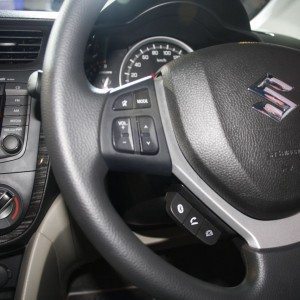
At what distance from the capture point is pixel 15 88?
906mm

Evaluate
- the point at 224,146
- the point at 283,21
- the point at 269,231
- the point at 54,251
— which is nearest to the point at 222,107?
the point at 224,146

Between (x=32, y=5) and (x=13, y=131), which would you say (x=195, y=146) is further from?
(x=32, y=5)

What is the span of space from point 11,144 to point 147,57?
1.22 ft

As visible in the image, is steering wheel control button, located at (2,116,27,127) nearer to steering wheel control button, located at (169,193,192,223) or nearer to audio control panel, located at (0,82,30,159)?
audio control panel, located at (0,82,30,159)

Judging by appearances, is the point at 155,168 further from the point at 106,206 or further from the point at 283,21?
the point at 283,21

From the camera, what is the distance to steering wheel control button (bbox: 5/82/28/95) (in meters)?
0.90

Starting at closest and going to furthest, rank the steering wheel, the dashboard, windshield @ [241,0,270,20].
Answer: the steering wheel → the dashboard → windshield @ [241,0,270,20]

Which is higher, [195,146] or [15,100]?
[195,146]

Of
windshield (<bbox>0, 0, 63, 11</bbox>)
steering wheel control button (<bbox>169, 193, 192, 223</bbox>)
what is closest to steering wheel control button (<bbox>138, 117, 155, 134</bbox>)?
steering wheel control button (<bbox>169, 193, 192, 223</bbox>)

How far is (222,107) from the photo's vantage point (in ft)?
2.34

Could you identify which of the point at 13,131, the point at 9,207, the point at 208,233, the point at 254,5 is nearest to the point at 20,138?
the point at 13,131

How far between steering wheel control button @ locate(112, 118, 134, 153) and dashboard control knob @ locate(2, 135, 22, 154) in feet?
1.04

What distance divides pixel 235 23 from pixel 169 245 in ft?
1.86

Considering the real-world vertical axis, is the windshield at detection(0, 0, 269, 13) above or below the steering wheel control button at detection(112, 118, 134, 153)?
below
